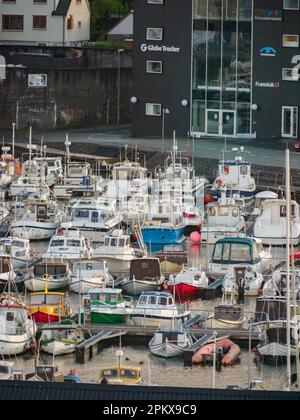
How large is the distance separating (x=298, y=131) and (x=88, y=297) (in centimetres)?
1831

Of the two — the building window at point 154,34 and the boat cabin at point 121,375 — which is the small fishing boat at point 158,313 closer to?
the boat cabin at point 121,375

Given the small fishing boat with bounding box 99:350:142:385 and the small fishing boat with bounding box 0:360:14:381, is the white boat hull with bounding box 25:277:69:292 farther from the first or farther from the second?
the small fishing boat with bounding box 99:350:142:385

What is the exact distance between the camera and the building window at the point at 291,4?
54.6 metres

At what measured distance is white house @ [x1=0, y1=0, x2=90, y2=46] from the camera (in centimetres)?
6600

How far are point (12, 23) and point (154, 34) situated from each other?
1098cm

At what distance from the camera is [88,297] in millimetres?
37469

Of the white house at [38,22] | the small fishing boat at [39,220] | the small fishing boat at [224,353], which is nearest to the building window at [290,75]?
the small fishing boat at [39,220]

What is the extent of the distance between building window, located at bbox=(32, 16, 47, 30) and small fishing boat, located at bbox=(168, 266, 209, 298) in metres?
27.6

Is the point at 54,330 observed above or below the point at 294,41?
below

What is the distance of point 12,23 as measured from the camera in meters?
66.2

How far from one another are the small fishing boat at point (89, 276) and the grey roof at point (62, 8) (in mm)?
27095

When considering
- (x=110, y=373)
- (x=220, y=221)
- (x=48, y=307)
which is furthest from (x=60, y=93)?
(x=110, y=373)
